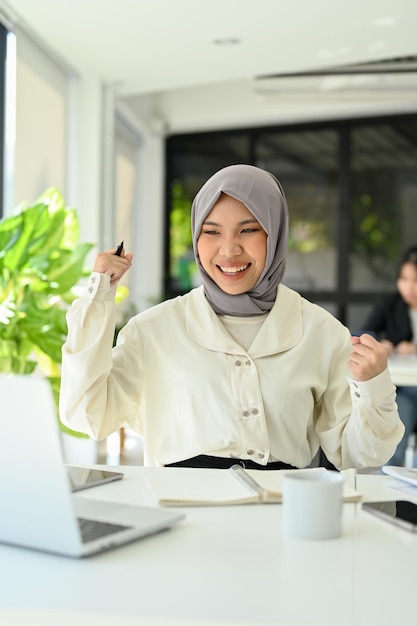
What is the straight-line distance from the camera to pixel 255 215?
1893 mm

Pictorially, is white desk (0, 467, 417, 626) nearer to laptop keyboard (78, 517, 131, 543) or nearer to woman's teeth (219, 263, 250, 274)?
laptop keyboard (78, 517, 131, 543)

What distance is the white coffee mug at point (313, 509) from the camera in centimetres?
110

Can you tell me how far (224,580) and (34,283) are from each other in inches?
113

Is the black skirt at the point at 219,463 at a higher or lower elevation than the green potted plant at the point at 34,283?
lower

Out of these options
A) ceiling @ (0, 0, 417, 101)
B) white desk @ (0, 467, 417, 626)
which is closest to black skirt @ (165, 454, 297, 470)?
white desk @ (0, 467, 417, 626)

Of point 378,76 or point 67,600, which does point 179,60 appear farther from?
point 67,600

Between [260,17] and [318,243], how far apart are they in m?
3.33

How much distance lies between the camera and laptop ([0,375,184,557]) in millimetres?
950

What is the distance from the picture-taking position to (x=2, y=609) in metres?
0.84

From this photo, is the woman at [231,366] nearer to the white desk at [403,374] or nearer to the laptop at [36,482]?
the laptop at [36,482]

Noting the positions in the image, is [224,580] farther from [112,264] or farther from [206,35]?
[206,35]

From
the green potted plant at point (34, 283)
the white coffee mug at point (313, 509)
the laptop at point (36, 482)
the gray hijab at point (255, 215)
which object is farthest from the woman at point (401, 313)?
the laptop at point (36, 482)

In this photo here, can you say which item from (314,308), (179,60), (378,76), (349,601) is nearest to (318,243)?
(378,76)

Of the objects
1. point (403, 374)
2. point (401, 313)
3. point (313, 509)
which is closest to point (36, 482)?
point (313, 509)
